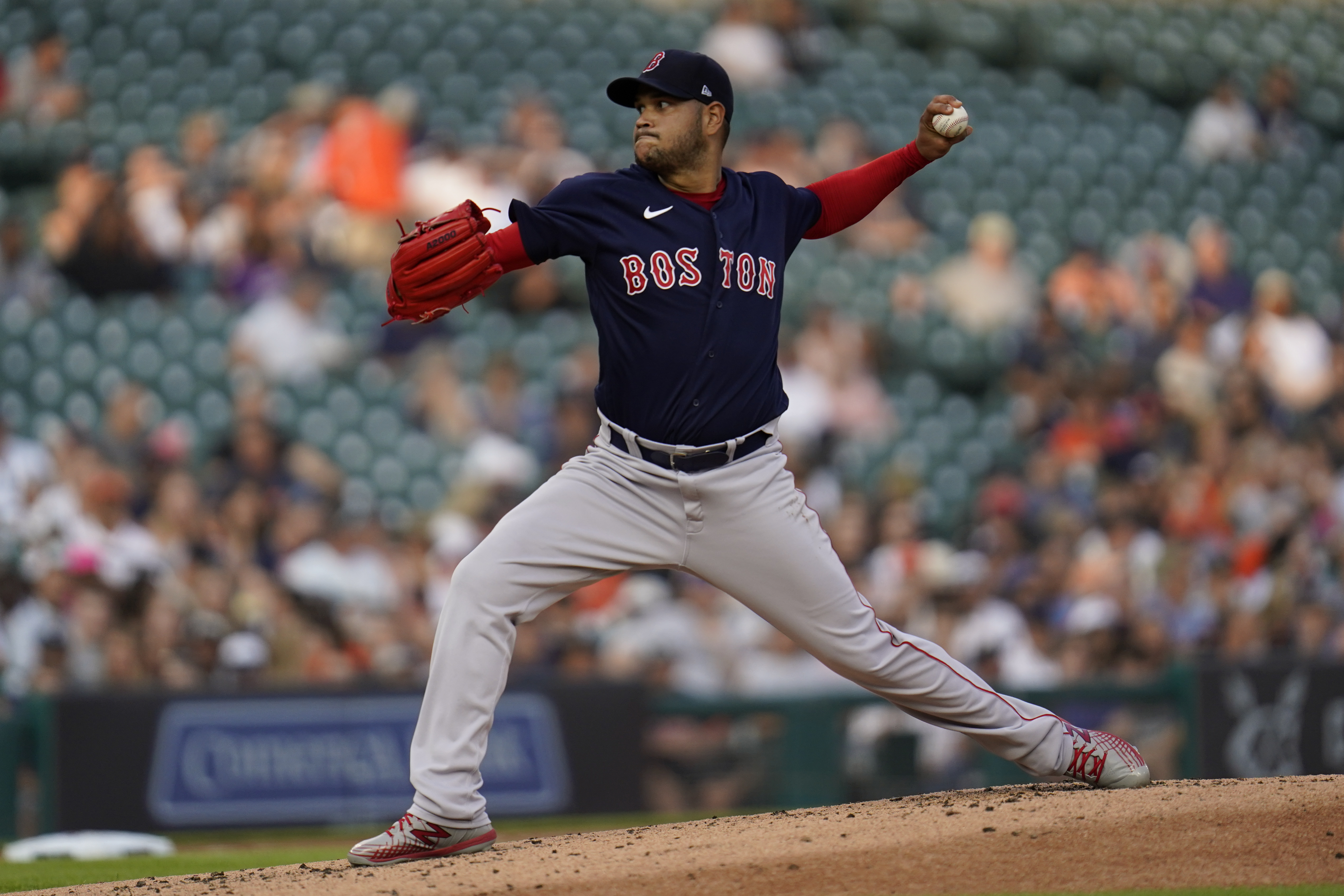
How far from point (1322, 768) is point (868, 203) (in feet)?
16.2

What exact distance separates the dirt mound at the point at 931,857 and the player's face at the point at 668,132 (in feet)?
4.89

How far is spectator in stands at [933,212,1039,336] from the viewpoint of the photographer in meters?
11.1

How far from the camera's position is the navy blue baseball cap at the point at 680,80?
140 inches

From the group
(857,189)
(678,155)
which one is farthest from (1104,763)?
(678,155)

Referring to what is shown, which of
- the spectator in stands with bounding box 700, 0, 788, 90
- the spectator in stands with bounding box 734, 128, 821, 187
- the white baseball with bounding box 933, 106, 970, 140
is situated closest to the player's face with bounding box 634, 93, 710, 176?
the white baseball with bounding box 933, 106, 970, 140

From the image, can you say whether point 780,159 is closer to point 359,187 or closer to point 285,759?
point 359,187

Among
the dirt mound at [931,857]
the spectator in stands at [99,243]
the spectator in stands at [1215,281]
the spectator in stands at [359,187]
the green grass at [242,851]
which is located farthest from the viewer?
the spectator in stands at [1215,281]

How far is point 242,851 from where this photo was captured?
6258 mm

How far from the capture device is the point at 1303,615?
27.9 ft

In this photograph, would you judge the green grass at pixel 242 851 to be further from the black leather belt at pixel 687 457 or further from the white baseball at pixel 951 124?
the white baseball at pixel 951 124

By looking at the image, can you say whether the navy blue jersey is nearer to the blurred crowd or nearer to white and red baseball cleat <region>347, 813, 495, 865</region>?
white and red baseball cleat <region>347, 813, 495, 865</region>

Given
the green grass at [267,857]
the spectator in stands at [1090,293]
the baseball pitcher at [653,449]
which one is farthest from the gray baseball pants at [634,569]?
the spectator in stands at [1090,293]

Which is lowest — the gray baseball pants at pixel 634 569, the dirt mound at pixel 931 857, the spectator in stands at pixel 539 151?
the dirt mound at pixel 931 857

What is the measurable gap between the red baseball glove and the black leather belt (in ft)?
1.48
